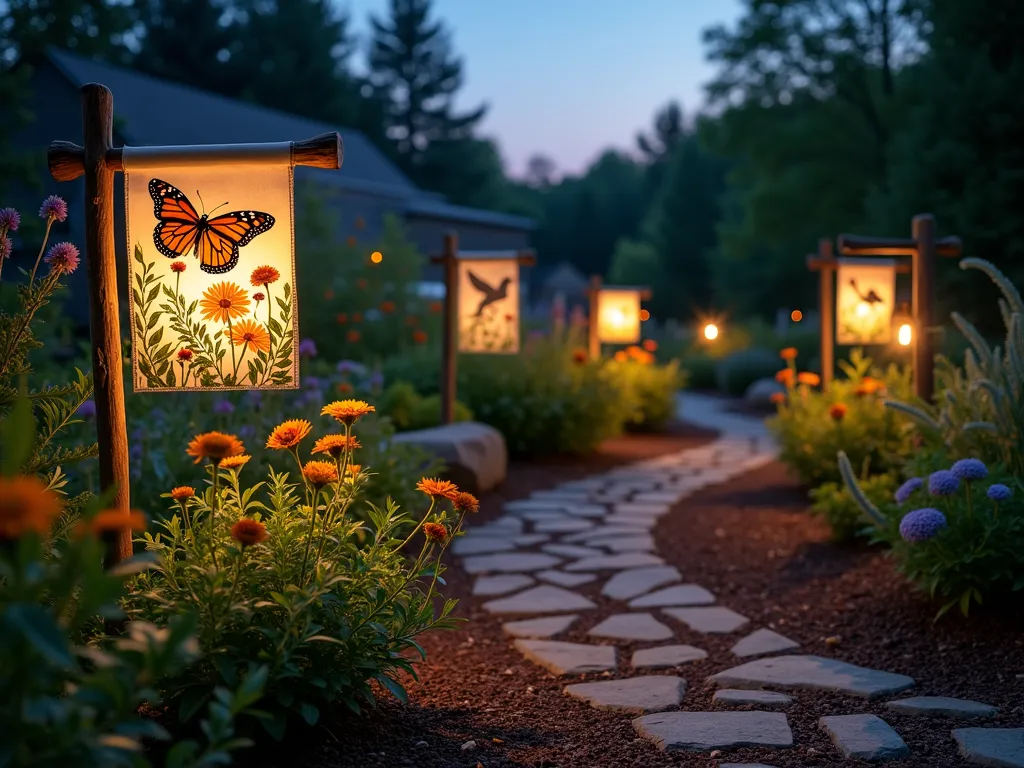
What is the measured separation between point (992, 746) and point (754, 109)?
17545mm

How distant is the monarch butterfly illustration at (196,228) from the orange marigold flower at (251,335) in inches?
7.7

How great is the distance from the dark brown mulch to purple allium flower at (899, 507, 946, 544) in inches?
16.7

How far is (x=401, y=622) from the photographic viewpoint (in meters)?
2.48

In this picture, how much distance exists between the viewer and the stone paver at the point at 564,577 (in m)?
4.69

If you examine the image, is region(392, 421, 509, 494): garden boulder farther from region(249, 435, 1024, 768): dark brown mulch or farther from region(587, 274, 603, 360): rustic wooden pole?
region(587, 274, 603, 360): rustic wooden pole

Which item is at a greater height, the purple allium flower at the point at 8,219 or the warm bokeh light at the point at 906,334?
the purple allium flower at the point at 8,219

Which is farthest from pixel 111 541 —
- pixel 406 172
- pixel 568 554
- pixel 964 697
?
pixel 406 172

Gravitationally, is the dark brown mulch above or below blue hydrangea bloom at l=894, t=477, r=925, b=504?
below

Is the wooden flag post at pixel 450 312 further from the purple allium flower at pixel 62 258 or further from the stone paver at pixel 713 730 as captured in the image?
the purple allium flower at pixel 62 258

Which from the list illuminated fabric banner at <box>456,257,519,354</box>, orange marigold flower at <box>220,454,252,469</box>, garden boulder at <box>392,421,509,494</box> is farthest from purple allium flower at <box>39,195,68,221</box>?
illuminated fabric banner at <box>456,257,519,354</box>

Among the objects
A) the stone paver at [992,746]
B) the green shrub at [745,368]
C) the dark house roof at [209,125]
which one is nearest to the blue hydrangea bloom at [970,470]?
the stone paver at [992,746]

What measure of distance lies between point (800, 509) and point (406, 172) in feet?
99.5

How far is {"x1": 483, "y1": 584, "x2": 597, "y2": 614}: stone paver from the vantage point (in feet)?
13.9

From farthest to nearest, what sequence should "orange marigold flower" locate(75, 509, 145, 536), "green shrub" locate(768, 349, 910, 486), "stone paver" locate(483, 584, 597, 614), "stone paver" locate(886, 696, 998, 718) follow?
"green shrub" locate(768, 349, 910, 486)
"stone paver" locate(483, 584, 597, 614)
"stone paver" locate(886, 696, 998, 718)
"orange marigold flower" locate(75, 509, 145, 536)
